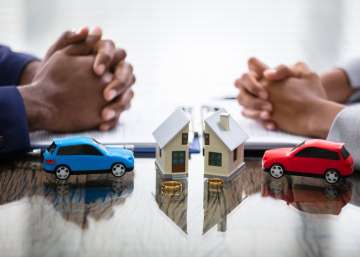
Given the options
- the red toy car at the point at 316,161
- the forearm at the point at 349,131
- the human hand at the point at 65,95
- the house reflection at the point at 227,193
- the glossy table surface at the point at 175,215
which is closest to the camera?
the glossy table surface at the point at 175,215

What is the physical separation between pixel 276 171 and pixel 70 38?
25.4 inches

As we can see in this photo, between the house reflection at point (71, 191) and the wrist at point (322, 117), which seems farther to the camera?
the wrist at point (322, 117)

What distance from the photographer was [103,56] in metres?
1.42

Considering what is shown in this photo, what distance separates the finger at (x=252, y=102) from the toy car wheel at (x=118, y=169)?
1.63ft

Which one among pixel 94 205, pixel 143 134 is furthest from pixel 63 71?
pixel 94 205

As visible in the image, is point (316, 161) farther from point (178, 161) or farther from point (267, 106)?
point (267, 106)

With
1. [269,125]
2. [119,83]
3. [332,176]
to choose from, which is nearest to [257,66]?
[269,125]

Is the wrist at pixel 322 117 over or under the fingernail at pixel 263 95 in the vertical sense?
under

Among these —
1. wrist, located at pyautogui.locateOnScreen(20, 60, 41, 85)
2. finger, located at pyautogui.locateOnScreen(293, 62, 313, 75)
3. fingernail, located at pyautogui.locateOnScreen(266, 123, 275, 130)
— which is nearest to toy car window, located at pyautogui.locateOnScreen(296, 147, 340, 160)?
fingernail, located at pyautogui.locateOnScreen(266, 123, 275, 130)

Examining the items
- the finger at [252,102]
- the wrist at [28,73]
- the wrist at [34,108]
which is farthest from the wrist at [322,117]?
the wrist at [28,73]

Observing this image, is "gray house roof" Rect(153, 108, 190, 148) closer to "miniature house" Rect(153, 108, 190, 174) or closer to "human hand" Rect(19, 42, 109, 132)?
"miniature house" Rect(153, 108, 190, 174)

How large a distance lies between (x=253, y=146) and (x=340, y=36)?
97 centimetres

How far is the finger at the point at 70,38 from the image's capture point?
145 cm

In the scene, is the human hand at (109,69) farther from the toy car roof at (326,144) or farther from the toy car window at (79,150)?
the toy car roof at (326,144)
